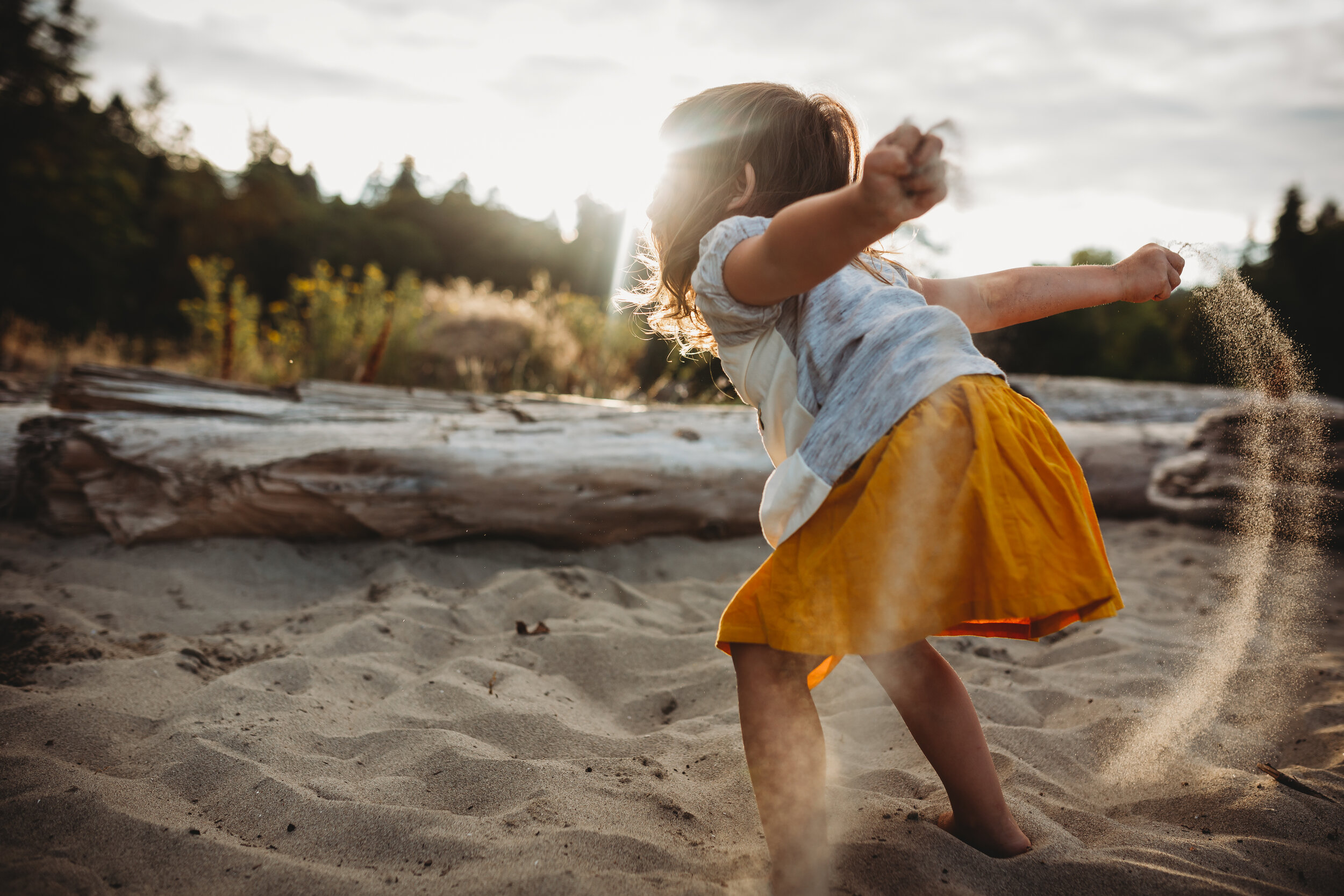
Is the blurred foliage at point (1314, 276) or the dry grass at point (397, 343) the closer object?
the dry grass at point (397, 343)

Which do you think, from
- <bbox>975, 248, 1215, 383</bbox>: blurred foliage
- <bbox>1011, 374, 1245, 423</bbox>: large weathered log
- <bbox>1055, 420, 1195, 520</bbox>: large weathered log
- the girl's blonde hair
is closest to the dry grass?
<bbox>1011, 374, 1245, 423</bbox>: large weathered log

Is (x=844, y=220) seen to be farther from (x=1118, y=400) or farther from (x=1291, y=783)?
(x=1118, y=400)

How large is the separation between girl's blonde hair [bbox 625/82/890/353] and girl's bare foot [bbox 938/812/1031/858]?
43.1 inches

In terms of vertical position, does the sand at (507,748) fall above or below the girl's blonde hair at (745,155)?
below

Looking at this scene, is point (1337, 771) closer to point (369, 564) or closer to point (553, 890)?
point (553, 890)

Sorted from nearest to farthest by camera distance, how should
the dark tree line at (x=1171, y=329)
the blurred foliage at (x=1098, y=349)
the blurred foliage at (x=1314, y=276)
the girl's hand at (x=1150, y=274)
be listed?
the girl's hand at (x=1150, y=274) → the blurred foliage at (x=1314, y=276) → the dark tree line at (x=1171, y=329) → the blurred foliage at (x=1098, y=349)

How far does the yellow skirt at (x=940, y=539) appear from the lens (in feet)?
3.76

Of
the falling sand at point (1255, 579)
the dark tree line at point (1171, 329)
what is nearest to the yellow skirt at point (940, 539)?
the falling sand at point (1255, 579)

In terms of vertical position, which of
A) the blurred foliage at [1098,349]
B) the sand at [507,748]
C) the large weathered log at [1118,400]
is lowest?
the sand at [507,748]

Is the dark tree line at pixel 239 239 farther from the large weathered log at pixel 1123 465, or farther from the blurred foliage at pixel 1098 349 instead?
the large weathered log at pixel 1123 465

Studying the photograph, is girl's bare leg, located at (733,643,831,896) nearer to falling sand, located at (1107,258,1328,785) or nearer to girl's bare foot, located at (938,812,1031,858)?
girl's bare foot, located at (938,812,1031,858)

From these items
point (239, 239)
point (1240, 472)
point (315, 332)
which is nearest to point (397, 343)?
point (315, 332)

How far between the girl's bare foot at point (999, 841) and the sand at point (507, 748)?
0.03 meters

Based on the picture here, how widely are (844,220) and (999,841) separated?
3.94 ft
